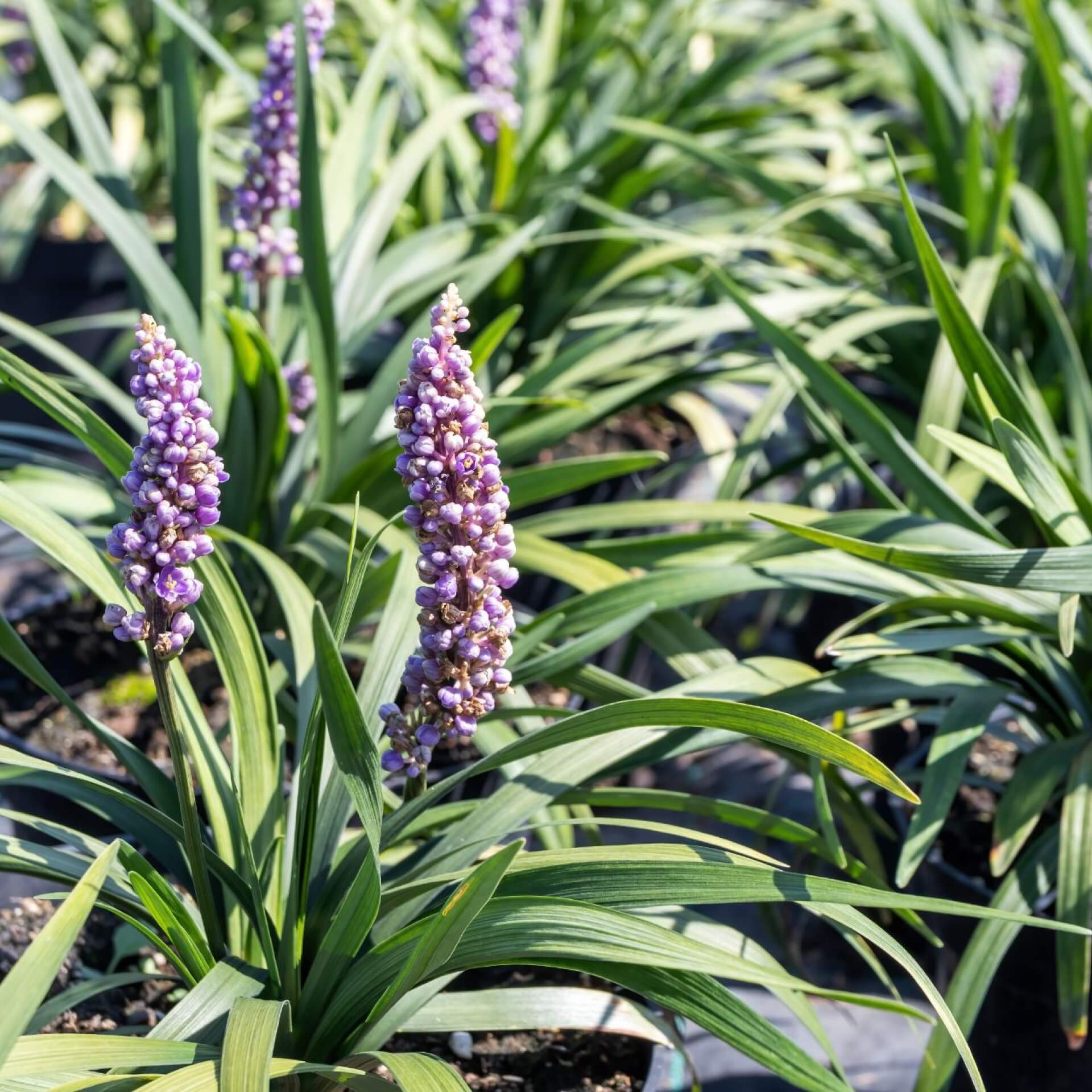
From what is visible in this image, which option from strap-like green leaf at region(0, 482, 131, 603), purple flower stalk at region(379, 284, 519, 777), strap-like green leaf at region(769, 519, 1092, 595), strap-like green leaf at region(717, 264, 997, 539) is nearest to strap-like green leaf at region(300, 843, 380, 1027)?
purple flower stalk at region(379, 284, 519, 777)

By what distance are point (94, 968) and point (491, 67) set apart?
1.71 meters

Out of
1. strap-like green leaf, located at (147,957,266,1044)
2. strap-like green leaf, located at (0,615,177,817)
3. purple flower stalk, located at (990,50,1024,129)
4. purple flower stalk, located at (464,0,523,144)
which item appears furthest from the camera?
purple flower stalk, located at (990,50,1024,129)

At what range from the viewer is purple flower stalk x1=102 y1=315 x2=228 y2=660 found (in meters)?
0.81

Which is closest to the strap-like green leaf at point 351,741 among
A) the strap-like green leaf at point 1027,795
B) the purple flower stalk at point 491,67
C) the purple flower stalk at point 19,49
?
the strap-like green leaf at point 1027,795

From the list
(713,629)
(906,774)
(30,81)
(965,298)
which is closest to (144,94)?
(30,81)

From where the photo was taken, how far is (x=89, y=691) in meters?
1.72

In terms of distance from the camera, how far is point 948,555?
1.22 meters

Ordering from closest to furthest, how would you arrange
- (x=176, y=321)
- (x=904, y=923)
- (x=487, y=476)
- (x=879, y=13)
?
(x=487, y=476) → (x=176, y=321) → (x=904, y=923) → (x=879, y=13)

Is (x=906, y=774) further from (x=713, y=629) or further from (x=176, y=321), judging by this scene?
(x=176, y=321)

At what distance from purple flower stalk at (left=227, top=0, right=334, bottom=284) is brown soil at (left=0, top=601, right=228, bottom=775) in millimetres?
586

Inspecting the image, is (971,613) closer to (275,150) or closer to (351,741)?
(351,741)

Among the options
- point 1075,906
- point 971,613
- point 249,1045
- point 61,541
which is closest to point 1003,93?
point 971,613

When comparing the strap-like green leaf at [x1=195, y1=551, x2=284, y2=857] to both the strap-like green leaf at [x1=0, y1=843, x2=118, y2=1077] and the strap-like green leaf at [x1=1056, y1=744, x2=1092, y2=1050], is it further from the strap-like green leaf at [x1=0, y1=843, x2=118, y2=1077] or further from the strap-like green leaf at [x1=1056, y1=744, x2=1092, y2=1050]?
the strap-like green leaf at [x1=1056, y1=744, x2=1092, y2=1050]

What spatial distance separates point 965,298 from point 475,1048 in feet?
4.16
